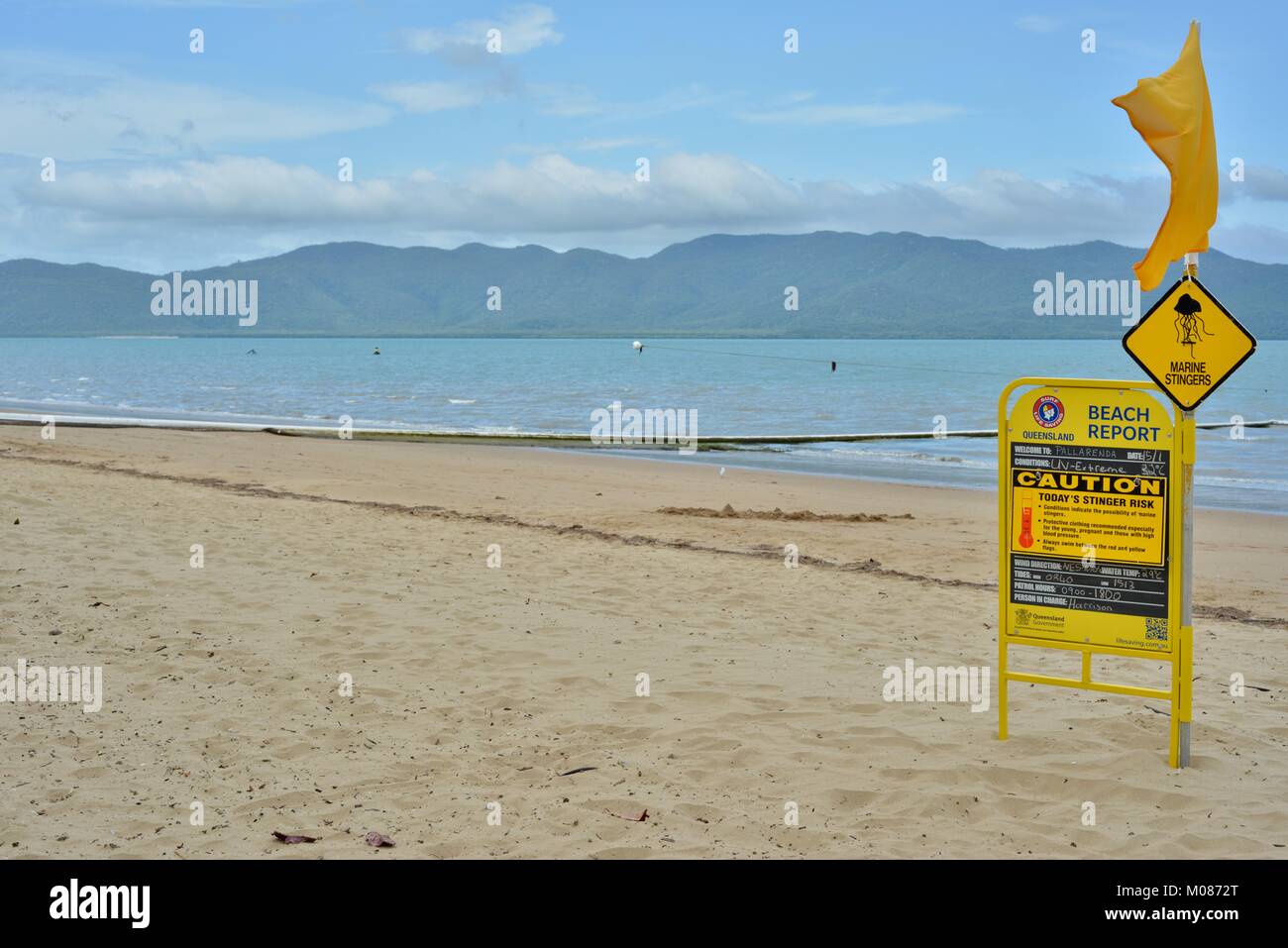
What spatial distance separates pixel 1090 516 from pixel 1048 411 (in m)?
0.54

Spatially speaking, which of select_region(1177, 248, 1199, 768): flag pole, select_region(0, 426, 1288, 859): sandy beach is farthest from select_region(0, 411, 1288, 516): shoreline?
select_region(1177, 248, 1199, 768): flag pole

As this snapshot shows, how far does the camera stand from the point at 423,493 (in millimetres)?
17250

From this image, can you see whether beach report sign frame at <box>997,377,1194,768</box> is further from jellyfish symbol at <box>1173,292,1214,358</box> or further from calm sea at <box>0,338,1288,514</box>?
calm sea at <box>0,338,1288,514</box>

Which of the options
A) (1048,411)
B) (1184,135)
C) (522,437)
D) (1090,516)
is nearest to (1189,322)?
(1048,411)

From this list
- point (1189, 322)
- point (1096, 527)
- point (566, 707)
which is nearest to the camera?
point (1189, 322)

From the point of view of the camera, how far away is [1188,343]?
17.1 feet

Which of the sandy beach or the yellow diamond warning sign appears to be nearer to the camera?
the sandy beach

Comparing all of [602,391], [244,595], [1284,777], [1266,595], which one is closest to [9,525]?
[244,595]

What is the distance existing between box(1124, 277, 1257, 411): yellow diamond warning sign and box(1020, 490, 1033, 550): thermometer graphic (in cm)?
84

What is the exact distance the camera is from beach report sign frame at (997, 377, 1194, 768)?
540cm

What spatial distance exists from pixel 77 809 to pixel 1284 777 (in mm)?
5268

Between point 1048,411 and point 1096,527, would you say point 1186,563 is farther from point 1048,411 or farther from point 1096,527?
point 1048,411
